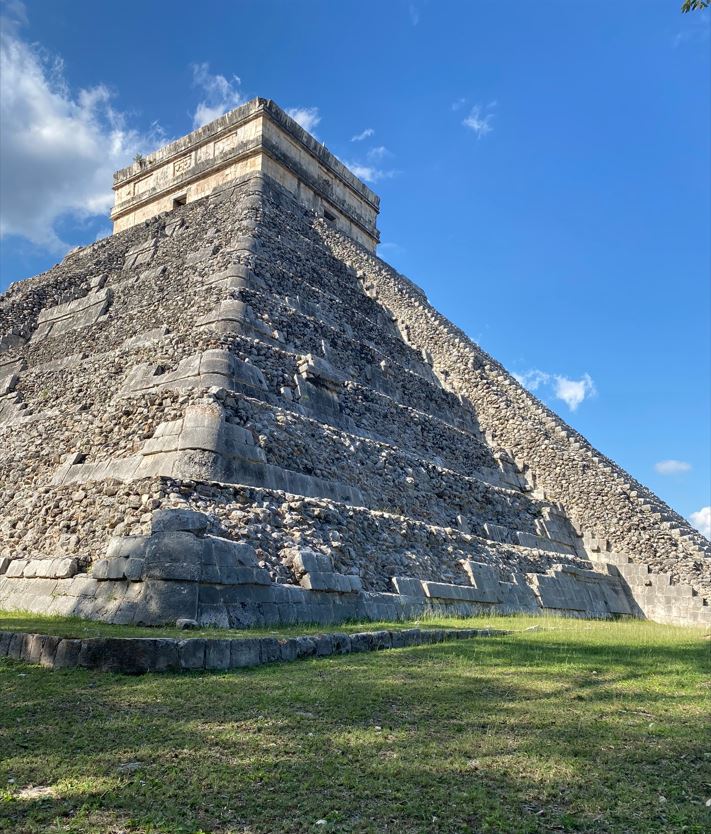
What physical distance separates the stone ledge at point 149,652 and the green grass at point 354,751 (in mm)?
160

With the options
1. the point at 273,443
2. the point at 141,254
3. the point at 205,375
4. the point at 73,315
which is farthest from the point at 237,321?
the point at 141,254

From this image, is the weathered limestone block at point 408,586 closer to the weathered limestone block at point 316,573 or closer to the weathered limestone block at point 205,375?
the weathered limestone block at point 316,573

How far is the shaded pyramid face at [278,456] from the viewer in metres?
8.16

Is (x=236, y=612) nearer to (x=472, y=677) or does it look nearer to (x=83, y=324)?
(x=472, y=677)

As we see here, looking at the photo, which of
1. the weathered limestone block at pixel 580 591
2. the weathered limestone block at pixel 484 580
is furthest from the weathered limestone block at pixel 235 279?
the weathered limestone block at pixel 580 591


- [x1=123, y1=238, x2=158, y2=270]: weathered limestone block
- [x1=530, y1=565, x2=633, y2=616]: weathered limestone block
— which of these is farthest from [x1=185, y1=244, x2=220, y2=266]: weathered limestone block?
[x1=530, y1=565, x2=633, y2=616]: weathered limestone block

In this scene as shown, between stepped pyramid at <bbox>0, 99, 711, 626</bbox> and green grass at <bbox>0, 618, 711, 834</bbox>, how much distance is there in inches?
94.6

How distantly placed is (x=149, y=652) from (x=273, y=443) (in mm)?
5035

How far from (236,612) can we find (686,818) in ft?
16.9

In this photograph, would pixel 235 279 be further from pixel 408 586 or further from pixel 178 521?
pixel 178 521

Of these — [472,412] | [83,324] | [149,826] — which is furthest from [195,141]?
[149,826]

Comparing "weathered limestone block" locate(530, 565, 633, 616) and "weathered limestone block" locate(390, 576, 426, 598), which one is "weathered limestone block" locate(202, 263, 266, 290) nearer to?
"weathered limestone block" locate(390, 576, 426, 598)

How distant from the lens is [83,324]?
54.2 ft

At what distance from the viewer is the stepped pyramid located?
8.23 m
